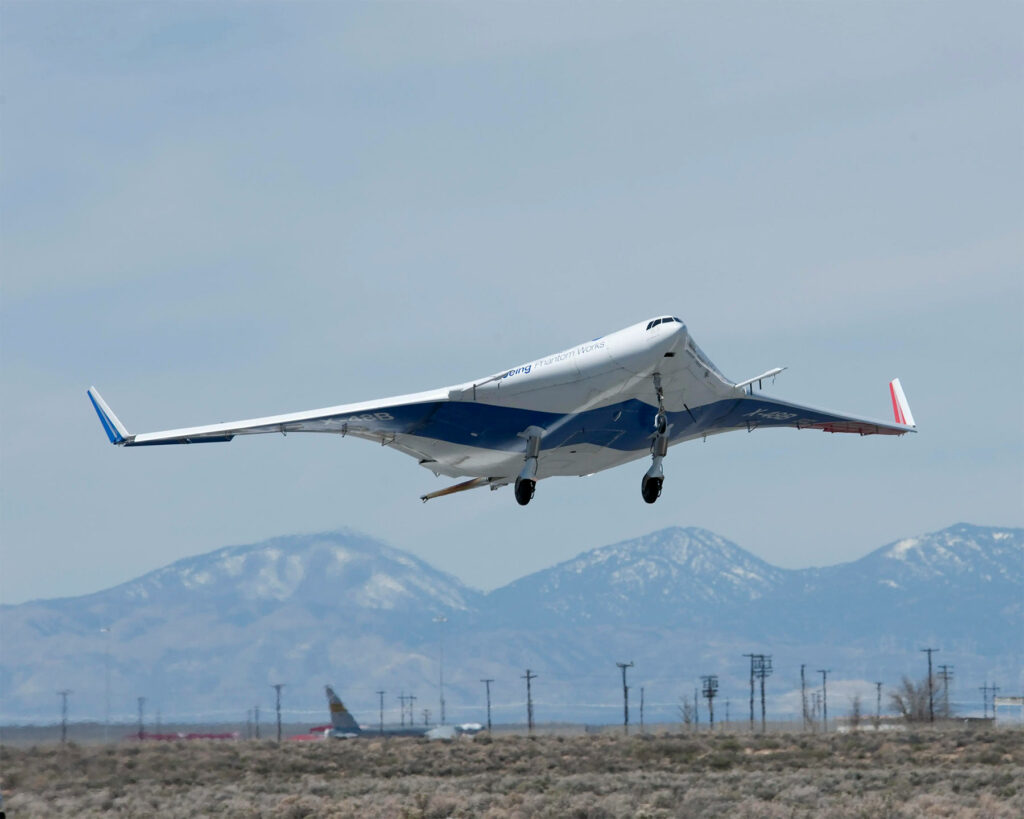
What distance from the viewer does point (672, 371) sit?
139 ft

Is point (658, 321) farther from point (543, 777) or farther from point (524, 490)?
point (543, 777)

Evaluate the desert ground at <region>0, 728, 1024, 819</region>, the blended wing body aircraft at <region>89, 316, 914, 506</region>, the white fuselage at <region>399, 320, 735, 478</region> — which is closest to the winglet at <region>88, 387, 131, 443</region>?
the blended wing body aircraft at <region>89, 316, 914, 506</region>

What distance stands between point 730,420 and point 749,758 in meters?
45.5

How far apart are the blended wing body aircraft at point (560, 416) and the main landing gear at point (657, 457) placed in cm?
4

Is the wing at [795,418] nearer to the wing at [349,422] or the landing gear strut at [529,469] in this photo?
the landing gear strut at [529,469]

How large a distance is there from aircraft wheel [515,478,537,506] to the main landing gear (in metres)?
3.38

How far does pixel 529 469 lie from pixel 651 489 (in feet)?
13.5

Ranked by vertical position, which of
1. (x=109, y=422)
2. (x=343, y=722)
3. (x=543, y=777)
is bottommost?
(x=343, y=722)

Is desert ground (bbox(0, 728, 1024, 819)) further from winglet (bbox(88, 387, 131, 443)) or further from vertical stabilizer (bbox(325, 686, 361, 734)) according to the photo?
vertical stabilizer (bbox(325, 686, 361, 734))

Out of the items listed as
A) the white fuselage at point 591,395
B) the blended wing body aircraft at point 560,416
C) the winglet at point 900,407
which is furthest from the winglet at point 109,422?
the winglet at point 900,407

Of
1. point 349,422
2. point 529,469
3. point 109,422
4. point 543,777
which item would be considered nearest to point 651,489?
point 529,469

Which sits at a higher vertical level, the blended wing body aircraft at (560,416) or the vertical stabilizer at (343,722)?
the blended wing body aircraft at (560,416)

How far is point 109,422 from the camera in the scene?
51281 millimetres

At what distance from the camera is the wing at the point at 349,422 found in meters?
46.7
